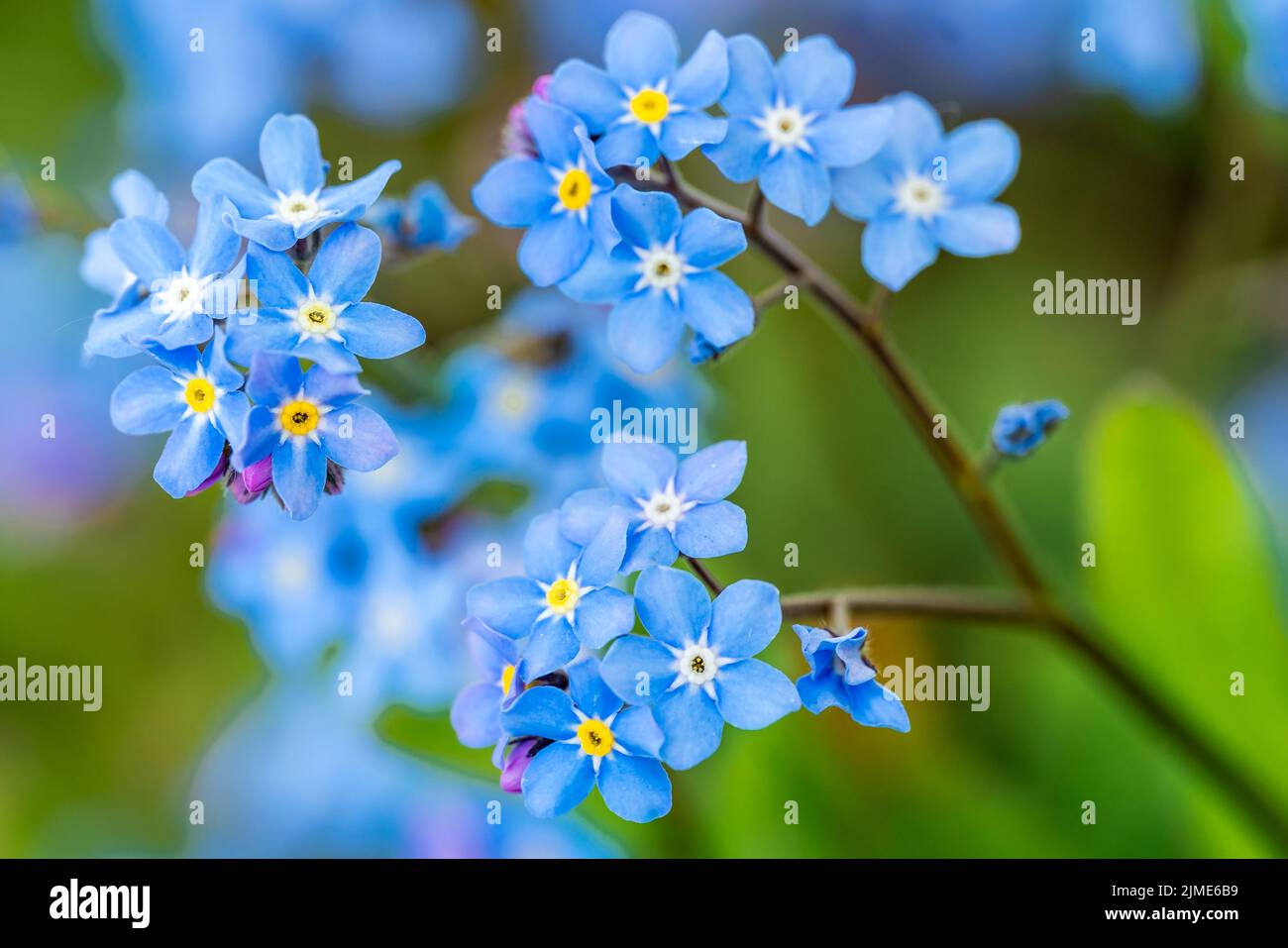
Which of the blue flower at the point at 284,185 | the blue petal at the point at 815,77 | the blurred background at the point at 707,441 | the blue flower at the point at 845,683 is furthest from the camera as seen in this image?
the blurred background at the point at 707,441

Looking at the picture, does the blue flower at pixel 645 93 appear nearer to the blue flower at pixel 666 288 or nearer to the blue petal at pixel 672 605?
the blue flower at pixel 666 288

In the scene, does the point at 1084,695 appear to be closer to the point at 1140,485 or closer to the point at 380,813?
the point at 1140,485

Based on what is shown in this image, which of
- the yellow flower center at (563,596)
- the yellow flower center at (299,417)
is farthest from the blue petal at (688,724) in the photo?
the yellow flower center at (299,417)

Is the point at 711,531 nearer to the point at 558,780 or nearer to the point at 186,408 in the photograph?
the point at 558,780

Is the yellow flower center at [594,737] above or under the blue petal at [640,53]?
under
